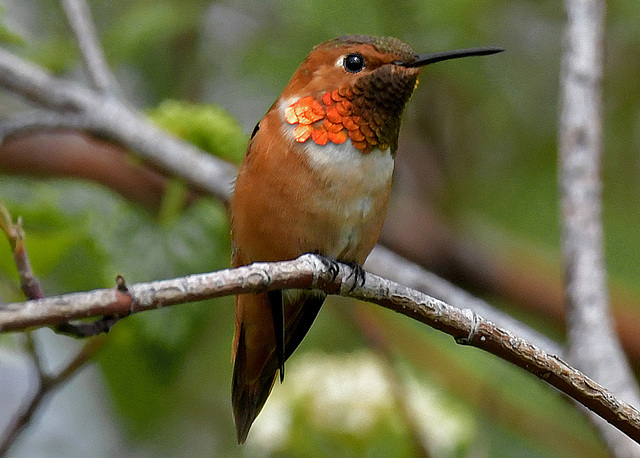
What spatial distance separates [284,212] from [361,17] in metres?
1.44

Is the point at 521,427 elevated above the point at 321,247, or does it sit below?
below

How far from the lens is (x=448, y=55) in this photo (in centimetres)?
170

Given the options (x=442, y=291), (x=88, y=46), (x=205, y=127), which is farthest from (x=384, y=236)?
(x=88, y=46)

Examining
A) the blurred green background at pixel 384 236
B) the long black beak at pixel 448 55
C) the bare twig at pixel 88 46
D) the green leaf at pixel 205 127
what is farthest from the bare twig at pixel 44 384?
the bare twig at pixel 88 46

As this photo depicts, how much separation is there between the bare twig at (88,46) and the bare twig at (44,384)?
1.03 m

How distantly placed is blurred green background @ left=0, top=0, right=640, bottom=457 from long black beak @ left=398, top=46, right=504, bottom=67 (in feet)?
2.44

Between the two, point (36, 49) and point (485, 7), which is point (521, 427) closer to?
point (485, 7)

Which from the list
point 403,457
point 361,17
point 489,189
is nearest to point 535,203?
point 489,189

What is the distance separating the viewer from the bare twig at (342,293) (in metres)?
0.95

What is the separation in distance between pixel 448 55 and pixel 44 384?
3.48 feet

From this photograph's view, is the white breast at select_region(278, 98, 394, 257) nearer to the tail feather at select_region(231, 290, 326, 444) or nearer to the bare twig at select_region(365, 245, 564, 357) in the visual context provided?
the tail feather at select_region(231, 290, 326, 444)

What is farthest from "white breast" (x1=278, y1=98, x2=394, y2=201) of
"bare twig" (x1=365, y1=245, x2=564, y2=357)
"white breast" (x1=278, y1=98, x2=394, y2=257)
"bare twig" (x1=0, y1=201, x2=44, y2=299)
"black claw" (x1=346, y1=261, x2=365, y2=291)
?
"bare twig" (x1=0, y1=201, x2=44, y2=299)

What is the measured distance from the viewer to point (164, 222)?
7.57 feet

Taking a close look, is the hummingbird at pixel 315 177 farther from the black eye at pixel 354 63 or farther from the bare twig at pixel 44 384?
the bare twig at pixel 44 384
